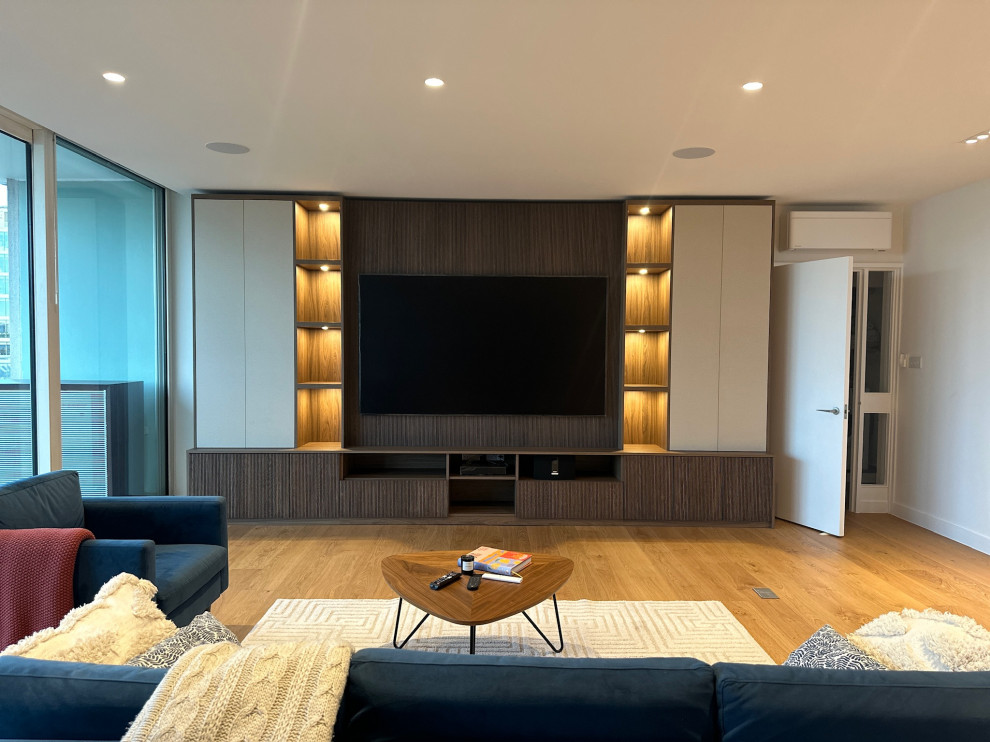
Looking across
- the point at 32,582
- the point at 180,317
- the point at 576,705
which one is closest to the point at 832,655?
the point at 576,705

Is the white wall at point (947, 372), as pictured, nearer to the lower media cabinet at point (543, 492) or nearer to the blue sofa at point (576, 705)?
the lower media cabinet at point (543, 492)

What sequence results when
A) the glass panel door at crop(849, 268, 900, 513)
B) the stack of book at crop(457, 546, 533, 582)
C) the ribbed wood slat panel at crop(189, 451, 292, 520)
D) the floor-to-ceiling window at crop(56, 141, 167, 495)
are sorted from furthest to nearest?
the glass panel door at crop(849, 268, 900, 513)
the ribbed wood slat panel at crop(189, 451, 292, 520)
the floor-to-ceiling window at crop(56, 141, 167, 495)
the stack of book at crop(457, 546, 533, 582)

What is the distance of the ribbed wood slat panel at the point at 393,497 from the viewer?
4.86 m

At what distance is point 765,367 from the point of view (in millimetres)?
4918

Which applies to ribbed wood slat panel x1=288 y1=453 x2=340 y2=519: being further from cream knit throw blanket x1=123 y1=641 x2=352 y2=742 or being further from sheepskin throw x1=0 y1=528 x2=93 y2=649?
cream knit throw blanket x1=123 y1=641 x2=352 y2=742

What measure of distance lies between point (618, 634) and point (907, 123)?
293cm

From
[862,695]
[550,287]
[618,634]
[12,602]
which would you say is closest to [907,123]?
[550,287]

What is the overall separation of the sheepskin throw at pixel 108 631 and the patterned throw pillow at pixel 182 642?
0.20ft

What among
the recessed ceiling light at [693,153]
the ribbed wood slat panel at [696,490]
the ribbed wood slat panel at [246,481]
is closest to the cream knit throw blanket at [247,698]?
the recessed ceiling light at [693,153]

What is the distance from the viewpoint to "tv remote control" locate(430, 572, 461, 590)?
256cm

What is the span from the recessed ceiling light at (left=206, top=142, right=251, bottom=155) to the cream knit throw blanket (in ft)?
10.6

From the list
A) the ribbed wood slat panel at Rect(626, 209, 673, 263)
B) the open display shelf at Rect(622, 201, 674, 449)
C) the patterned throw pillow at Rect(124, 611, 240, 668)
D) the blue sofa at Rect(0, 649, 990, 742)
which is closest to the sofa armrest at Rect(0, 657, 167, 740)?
the blue sofa at Rect(0, 649, 990, 742)

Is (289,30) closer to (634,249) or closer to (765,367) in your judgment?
(634,249)

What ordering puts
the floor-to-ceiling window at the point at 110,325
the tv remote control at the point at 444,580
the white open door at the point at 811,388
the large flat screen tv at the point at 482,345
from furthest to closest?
the large flat screen tv at the point at 482,345 → the white open door at the point at 811,388 → the floor-to-ceiling window at the point at 110,325 → the tv remote control at the point at 444,580
